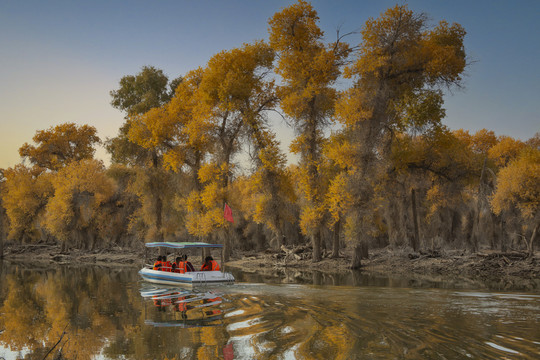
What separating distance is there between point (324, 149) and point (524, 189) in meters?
13.9

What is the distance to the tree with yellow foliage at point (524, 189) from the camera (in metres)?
30.9

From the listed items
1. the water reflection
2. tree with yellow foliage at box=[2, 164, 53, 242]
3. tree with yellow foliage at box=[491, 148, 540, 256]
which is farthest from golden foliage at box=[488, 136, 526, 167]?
tree with yellow foliage at box=[2, 164, 53, 242]

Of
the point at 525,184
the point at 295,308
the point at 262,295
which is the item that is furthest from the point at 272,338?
the point at 525,184

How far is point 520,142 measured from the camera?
48031 mm

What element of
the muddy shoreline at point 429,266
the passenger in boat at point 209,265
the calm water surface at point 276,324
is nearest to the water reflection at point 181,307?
the calm water surface at point 276,324

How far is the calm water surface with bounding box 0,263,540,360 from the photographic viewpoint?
9.98 meters

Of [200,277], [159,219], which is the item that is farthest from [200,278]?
[159,219]

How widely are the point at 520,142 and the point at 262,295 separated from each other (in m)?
40.6

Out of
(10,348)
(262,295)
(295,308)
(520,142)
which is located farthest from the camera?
(520,142)

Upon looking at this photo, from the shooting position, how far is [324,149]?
30562 millimetres

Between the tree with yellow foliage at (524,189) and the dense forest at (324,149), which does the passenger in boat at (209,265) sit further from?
the tree with yellow foliage at (524,189)

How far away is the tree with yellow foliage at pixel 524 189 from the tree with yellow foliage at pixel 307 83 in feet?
43.2

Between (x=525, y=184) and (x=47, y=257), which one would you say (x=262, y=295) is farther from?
(x=47, y=257)

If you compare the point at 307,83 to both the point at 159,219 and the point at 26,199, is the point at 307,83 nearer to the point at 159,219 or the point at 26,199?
the point at 159,219
